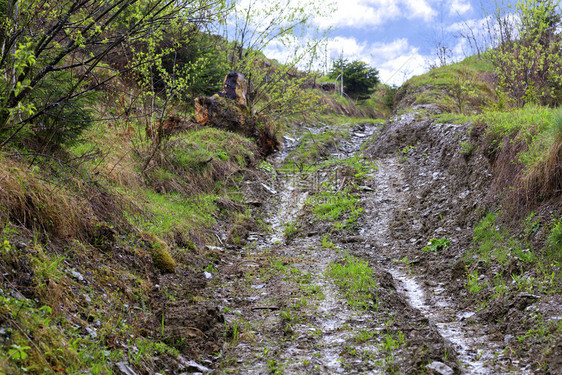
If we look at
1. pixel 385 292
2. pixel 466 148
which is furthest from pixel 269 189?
pixel 385 292

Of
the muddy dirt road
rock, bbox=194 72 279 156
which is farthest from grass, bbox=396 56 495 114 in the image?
the muddy dirt road

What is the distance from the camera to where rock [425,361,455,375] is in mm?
3193

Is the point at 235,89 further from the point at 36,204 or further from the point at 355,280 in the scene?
the point at 36,204

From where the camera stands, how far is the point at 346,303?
4.94 meters

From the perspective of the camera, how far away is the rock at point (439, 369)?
3.19 meters

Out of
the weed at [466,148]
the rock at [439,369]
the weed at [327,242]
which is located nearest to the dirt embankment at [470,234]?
the weed at [466,148]

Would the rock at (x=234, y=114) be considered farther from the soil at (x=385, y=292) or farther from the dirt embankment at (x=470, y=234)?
the dirt embankment at (x=470, y=234)

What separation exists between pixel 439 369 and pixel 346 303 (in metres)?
1.78

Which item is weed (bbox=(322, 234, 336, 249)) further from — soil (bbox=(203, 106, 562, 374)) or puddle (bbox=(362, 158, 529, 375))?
puddle (bbox=(362, 158, 529, 375))

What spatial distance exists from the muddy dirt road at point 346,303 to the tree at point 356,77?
63.4ft

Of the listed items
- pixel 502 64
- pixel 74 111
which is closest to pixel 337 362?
pixel 74 111

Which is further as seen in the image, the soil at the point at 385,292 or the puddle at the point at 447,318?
the soil at the point at 385,292

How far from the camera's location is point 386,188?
33.4 feet

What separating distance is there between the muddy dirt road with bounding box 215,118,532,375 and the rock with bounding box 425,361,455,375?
0.4 inches
